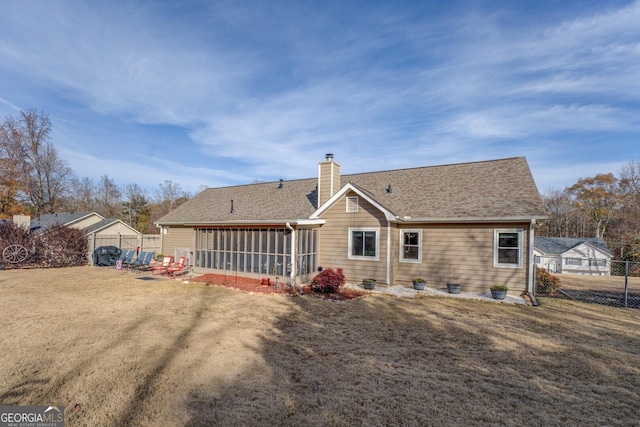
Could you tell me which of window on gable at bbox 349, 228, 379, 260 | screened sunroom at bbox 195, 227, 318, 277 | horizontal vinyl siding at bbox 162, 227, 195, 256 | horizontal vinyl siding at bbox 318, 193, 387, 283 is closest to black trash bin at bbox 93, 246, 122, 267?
horizontal vinyl siding at bbox 162, 227, 195, 256

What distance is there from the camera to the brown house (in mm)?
10836

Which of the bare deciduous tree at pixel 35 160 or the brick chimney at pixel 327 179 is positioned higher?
the bare deciduous tree at pixel 35 160

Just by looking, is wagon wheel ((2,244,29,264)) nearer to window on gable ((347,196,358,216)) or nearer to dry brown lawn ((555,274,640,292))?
window on gable ((347,196,358,216))

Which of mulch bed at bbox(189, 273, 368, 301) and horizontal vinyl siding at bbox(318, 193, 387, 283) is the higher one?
horizontal vinyl siding at bbox(318, 193, 387, 283)

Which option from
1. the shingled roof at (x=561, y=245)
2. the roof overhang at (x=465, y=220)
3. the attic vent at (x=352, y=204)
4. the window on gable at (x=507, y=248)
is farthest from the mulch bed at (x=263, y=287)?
the shingled roof at (x=561, y=245)

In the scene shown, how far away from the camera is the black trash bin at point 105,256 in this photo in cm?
1762

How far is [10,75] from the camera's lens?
15367mm

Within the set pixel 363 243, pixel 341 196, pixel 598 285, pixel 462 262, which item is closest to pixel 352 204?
pixel 341 196

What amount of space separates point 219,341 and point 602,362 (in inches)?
268

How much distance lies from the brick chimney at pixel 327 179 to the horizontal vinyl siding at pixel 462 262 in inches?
143

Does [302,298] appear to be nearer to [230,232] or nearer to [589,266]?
[230,232]

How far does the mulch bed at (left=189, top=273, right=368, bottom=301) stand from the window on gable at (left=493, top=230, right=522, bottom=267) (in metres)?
5.01

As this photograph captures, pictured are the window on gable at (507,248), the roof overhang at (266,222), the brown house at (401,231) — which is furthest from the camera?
the roof overhang at (266,222)

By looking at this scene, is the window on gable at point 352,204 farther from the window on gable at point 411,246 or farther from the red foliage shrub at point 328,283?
the red foliage shrub at point 328,283
